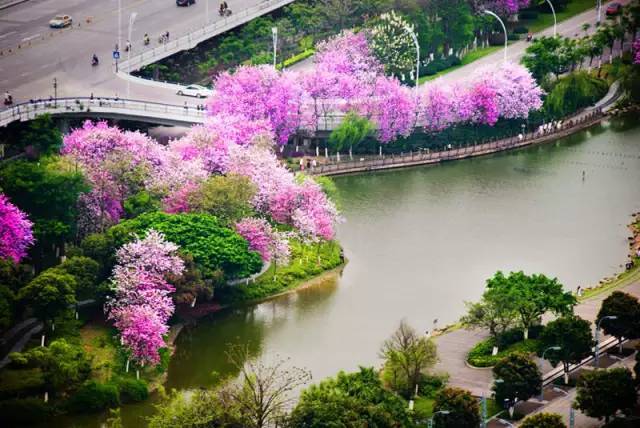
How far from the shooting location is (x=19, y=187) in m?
157

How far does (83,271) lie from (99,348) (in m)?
6.46

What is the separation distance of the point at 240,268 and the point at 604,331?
86.1 feet

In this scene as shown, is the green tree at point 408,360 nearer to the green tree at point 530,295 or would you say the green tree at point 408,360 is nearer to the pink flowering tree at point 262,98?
the green tree at point 530,295

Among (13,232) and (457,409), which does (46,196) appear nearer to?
(13,232)

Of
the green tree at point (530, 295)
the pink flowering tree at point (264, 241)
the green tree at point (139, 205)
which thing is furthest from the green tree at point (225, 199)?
the green tree at point (530, 295)

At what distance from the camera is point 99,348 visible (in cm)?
14500

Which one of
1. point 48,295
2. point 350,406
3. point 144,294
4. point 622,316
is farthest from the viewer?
point 144,294

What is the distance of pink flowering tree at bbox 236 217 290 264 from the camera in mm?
158000

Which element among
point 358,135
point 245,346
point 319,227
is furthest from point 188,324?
point 358,135

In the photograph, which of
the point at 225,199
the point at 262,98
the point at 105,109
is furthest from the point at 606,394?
the point at 105,109

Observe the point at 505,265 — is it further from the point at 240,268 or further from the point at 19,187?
the point at 19,187

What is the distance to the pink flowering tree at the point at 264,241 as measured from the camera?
15800 cm

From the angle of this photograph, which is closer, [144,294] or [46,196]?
[144,294]

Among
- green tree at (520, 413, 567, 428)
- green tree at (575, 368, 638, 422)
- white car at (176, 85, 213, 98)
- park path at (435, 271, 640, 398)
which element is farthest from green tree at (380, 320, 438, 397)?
white car at (176, 85, 213, 98)
